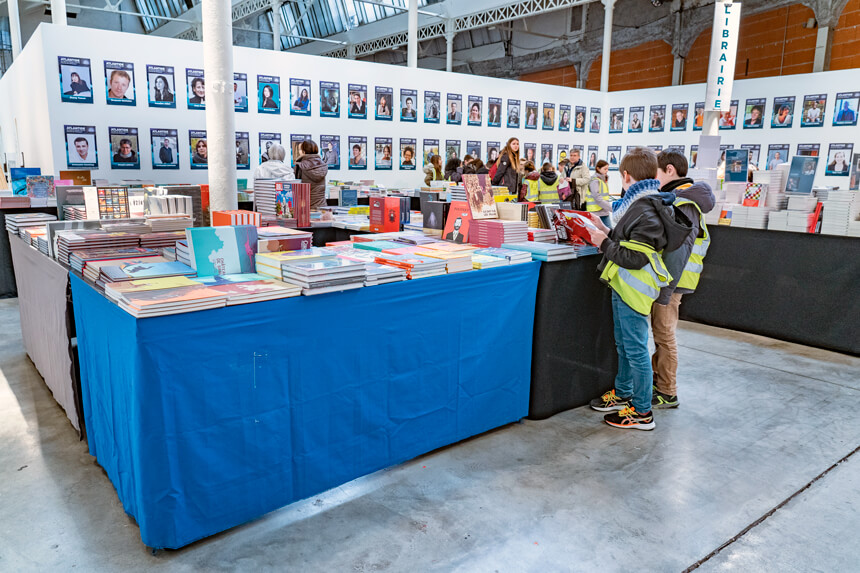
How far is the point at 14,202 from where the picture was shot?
6066 millimetres

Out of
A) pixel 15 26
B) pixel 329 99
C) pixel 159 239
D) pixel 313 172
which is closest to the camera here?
pixel 159 239

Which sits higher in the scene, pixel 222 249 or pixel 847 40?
pixel 847 40

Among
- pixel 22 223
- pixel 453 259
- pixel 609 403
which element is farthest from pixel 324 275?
pixel 22 223

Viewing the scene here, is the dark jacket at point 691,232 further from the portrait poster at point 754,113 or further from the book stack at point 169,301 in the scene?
the portrait poster at point 754,113

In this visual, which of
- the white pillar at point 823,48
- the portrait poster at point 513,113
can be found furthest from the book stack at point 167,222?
the white pillar at point 823,48

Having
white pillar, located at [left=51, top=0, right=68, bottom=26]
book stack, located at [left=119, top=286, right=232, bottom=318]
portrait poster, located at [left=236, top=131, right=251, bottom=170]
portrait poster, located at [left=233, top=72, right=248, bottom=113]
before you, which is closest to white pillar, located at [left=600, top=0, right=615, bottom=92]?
portrait poster, located at [left=233, top=72, right=248, bottom=113]

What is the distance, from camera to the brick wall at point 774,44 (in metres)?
12.6

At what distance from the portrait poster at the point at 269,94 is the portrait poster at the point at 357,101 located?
1225 mm

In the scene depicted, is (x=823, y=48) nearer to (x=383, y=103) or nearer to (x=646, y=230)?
(x=383, y=103)

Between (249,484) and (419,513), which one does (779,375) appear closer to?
(419,513)

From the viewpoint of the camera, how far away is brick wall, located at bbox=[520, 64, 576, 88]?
18188 mm

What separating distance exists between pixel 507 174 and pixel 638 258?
16.8 feet

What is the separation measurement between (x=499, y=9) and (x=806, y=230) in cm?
1210

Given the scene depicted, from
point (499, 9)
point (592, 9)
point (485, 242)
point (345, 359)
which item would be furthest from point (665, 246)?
point (592, 9)
